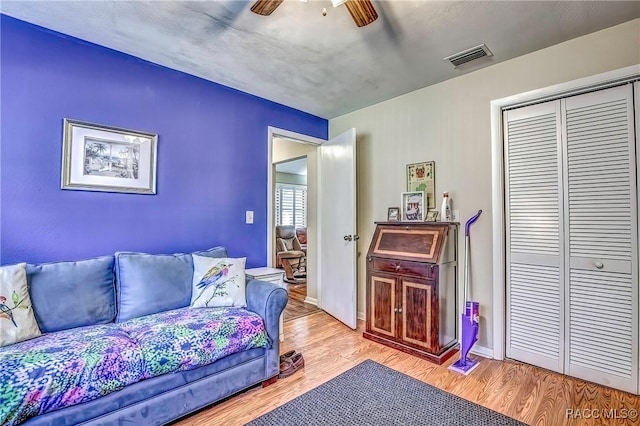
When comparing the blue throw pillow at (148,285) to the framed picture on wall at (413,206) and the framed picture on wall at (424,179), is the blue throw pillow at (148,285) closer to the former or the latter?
the framed picture on wall at (413,206)

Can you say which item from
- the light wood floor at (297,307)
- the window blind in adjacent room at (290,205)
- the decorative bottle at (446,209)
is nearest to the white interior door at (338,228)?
the light wood floor at (297,307)

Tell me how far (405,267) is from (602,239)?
1368mm

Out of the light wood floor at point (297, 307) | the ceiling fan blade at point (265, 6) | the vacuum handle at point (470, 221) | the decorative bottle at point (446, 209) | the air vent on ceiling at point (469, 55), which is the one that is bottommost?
the light wood floor at point (297, 307)

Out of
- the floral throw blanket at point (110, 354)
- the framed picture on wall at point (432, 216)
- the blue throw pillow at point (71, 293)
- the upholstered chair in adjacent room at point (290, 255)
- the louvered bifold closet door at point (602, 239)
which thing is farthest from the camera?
the upholstered chair in adjacent room at point (290, 255)

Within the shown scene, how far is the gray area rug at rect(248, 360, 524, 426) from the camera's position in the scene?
175 centimetres

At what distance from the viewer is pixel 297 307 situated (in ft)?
13.4

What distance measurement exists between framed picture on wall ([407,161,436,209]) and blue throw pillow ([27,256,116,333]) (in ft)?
8.86

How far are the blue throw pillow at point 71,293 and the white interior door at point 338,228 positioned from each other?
2.13 metres

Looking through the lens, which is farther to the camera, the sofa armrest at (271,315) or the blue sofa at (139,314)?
the sofa armrest at (271,315)

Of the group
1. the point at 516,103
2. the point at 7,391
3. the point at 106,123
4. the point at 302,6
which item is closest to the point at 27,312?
the point at 7,391

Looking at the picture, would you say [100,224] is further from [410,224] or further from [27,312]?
[410,224]

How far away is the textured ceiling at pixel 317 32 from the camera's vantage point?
1898 millimetres

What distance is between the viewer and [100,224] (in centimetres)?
235

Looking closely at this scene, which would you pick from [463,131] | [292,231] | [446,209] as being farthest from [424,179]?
[292,231]
